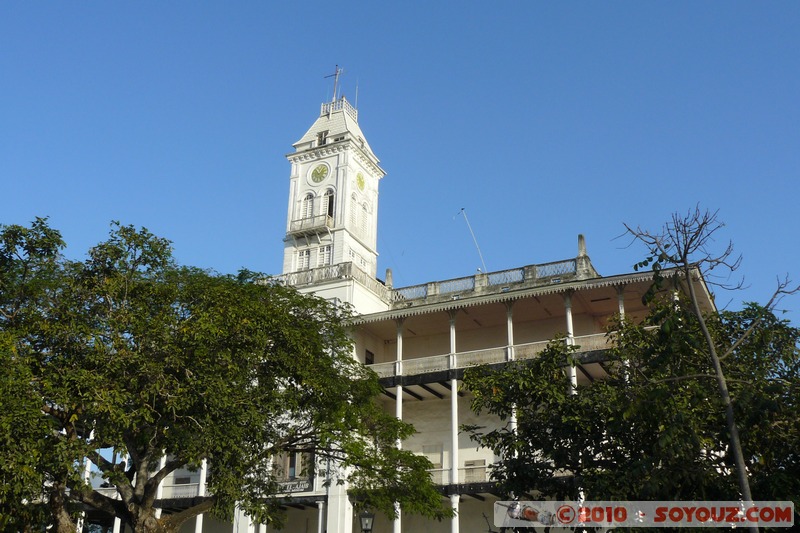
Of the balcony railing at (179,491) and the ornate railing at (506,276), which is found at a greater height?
the ornate railing at (506,276)

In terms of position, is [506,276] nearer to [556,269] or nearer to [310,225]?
[556,269]

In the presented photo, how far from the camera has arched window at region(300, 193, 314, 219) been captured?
41969 millimetres

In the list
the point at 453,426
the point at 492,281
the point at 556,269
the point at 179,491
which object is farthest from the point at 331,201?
the point at 453,426

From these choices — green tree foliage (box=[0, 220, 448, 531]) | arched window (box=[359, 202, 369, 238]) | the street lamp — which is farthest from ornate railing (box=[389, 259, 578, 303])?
the street lamp

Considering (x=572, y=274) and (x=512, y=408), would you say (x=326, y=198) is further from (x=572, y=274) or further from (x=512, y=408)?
(x=512, y=408)

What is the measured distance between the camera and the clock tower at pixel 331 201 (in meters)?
40.2

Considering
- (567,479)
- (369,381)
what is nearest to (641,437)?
(567,479)

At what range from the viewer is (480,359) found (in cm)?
3144

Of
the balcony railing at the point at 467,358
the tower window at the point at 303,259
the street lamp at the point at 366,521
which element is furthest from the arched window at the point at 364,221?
the street lamp at the point at 366,521

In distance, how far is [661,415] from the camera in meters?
13.0

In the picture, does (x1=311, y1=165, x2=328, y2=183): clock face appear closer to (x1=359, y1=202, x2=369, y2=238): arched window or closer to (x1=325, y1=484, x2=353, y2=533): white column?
(x1=359, y1=202, x2=369, y2=238): arched window

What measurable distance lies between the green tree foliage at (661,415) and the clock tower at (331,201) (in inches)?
861

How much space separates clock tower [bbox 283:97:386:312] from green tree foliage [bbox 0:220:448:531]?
1526 cm

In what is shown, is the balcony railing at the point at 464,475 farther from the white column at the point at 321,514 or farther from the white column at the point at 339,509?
the white column at the point at 321,514
